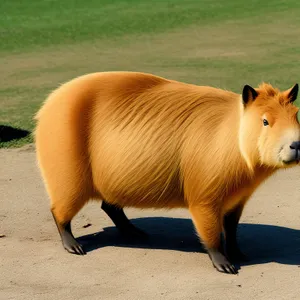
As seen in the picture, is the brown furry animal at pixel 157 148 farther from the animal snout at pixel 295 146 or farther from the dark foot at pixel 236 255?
the animal snout at pixel 295 146

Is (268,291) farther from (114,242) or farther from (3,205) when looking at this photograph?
(3,205)

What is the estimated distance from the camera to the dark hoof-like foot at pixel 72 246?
582 centimetres

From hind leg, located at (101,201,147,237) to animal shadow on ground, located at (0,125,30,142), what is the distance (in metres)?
2.97

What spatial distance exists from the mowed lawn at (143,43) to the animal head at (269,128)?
4.09 metres

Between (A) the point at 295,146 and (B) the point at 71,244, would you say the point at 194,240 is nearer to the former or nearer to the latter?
(B) the point at 71,244

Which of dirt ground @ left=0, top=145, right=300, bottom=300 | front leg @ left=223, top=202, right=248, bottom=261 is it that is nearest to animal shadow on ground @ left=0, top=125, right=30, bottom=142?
dirt ground @ left=0, top=145, right=300, bottom=300

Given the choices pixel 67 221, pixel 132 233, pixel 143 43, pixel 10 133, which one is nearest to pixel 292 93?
pixel 132 233

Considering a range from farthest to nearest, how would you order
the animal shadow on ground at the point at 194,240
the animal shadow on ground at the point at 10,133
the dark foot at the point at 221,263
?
the animal shadow on ground at the point at 10,133 → the animal shadow on ground at the point at 194,240 → the dark foot at the point at 221,263

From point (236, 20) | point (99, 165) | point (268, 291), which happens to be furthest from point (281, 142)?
point (236, 20)

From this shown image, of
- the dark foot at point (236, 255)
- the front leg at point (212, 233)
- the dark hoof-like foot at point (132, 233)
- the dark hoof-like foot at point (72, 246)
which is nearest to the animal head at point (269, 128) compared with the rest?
the front leg at point (212, 233)

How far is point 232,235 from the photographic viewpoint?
5762 mm

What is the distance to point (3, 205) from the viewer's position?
22.8 feet

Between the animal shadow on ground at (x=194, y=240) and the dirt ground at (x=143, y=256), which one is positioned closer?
the dirt ground at (x=143, y=256)

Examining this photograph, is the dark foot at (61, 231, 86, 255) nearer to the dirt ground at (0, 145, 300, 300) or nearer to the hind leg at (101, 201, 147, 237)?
the dirt ground at (0, 145, 300, 300)
